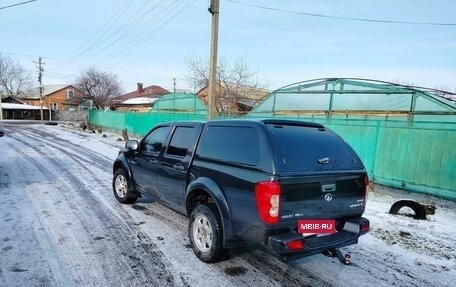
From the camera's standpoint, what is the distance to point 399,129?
8578 millimetres

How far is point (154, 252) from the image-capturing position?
418 cm

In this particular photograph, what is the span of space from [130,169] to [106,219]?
1.06 m

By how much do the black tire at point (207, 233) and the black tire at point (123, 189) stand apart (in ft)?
7.61

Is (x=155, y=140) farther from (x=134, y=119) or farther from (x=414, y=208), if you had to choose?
(x=134, y=119)

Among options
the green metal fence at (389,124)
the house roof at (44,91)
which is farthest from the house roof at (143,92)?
the green metal fence at (389,124)

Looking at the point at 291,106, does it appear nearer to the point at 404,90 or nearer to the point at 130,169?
the point at 404,90

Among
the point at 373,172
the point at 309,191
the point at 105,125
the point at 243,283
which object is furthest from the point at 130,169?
the point at 105,125

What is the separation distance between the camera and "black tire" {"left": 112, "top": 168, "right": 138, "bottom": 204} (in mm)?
6117

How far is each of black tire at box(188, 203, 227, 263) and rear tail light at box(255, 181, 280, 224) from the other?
81 centimetres

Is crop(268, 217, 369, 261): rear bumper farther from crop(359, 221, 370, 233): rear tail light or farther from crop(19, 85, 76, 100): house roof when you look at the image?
crop(19, 85, 76, 100): house roof

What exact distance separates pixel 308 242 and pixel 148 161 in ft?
10.3

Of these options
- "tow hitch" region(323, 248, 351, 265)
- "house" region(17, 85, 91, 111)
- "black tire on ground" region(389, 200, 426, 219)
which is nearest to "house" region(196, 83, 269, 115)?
"black tire on ground" region(389, 200, 426, 219)

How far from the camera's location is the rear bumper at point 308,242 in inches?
121

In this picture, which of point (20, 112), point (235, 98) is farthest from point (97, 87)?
point (235, 98)
